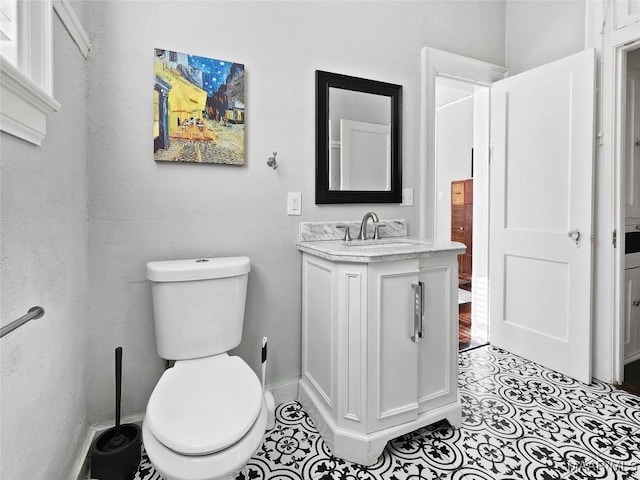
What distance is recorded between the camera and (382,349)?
1465mm

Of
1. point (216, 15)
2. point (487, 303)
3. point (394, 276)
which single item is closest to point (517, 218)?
point (487, 303)

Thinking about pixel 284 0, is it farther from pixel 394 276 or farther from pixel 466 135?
pixel 466 135

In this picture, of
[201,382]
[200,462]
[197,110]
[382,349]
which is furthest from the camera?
[197,110]

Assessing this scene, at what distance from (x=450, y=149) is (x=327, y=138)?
3283 millimetres

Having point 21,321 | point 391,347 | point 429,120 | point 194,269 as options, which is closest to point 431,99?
point 429,120

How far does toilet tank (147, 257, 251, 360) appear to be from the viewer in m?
1.44

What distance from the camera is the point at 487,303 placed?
2754mm

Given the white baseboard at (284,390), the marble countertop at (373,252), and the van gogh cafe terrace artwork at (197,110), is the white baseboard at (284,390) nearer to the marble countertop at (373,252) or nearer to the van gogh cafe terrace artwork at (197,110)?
the marble countertop at (373,252)

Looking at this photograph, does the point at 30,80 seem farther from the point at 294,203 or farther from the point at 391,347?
the point at 391,347

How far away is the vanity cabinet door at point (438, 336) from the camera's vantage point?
159 cm

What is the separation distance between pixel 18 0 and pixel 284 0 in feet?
4.09

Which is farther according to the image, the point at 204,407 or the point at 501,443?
the point at 501,443

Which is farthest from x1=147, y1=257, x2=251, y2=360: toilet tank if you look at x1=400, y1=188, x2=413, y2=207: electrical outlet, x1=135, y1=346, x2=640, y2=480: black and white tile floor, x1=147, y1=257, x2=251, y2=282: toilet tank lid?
x1=400, y1=188, x2=413, y2=207: electrical outlet

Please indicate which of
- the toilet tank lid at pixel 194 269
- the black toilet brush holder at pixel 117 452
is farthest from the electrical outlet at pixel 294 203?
the black toilet brush holder at pixel 117 452
